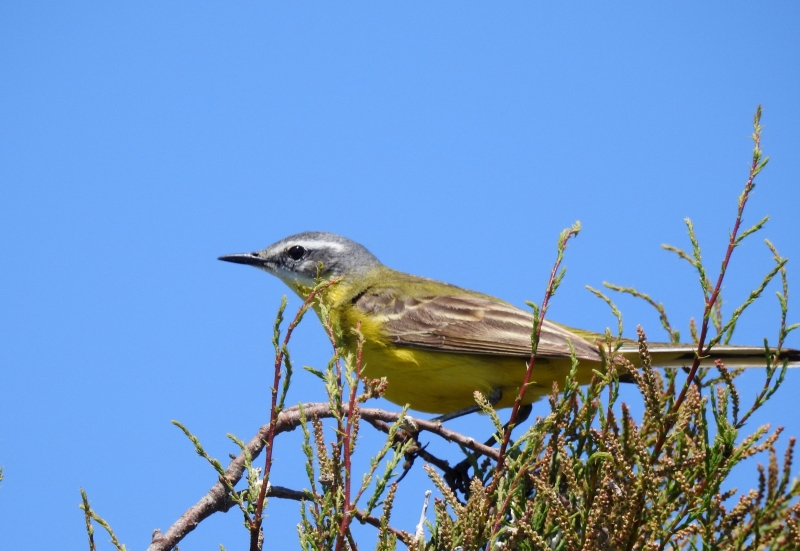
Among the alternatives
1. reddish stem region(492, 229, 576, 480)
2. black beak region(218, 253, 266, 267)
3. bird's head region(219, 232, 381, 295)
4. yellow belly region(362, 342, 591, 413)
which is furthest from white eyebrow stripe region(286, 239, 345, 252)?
reddish stem region(492, 229, 576, 480)

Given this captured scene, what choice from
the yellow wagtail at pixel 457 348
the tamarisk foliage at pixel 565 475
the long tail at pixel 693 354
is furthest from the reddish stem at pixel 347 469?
the long tail at pixel 693 354

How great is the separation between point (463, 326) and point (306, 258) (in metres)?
2.20

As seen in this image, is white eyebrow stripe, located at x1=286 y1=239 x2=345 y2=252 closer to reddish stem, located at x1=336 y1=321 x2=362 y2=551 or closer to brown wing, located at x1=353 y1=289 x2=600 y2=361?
brown wing, located at x1=353 y1=289 x2=600 y2=361

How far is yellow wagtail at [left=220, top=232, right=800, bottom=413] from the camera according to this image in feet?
17.0

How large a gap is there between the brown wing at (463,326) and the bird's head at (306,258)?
3.15 ft

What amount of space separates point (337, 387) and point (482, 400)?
68cm

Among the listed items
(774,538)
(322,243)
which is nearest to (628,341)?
(774,538)

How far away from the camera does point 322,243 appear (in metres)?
7.80

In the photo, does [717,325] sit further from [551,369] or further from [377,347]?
[377,347]

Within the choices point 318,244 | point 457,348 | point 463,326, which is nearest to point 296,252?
point 318,244

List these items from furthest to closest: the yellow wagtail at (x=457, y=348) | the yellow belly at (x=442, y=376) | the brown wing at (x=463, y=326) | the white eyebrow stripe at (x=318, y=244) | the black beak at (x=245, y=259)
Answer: the white eyebrow stripe at (x=318, y=244) < the black beak at (x=245, y=259) < the yellow belly at (x=442, y=376) < the brown wing at (x=463, y=326) < the yellow wagtail at (x=457, y=348)

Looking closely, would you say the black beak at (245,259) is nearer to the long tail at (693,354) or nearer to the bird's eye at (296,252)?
the bird's eye at (296,252)

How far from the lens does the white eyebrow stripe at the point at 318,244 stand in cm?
765

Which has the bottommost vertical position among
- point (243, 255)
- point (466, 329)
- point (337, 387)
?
point (337, 387)
